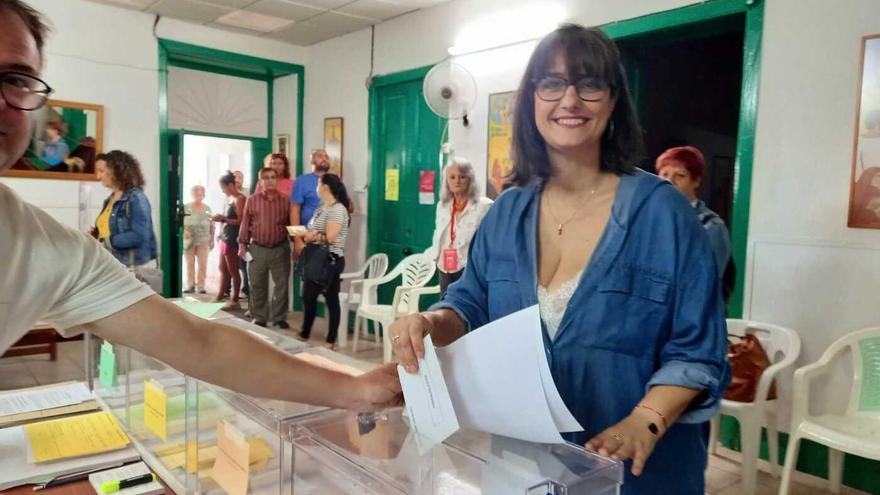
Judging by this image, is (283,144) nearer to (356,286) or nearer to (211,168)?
(356,286)

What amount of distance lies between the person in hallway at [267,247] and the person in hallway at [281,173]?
195 mm

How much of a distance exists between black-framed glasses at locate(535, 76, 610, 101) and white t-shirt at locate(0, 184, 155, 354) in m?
0.75

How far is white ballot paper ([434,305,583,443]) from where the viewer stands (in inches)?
32.3

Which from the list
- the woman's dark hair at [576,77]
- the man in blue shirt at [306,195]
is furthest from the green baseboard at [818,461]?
the man in blue shirt at [306,195]

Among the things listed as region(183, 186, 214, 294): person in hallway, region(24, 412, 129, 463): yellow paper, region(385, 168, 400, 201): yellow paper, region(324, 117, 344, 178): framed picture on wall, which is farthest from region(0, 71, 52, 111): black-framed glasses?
region(183, 186, 214, 294): person in hallway

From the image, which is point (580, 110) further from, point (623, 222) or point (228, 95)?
point (228, 95)

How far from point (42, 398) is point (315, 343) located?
3385 mm

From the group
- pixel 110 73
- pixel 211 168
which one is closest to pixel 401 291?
pixel 110 73

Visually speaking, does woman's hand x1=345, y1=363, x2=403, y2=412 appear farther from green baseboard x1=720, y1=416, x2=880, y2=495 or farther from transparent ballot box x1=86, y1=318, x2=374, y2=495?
green baseboard x1=720, y1=416, x2=880, y2=495

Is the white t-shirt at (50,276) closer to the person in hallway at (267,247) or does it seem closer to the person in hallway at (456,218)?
the person in hallway at (456,218)

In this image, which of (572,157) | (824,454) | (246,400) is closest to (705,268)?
(572,157)

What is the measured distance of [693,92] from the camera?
5.43 m

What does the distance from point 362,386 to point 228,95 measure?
7.30m

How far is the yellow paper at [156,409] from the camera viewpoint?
1.40 meters
